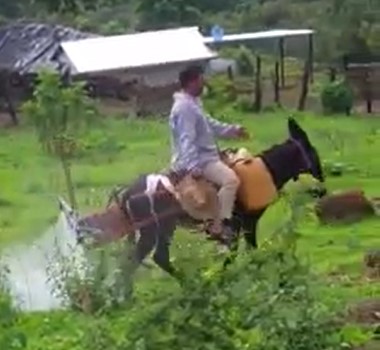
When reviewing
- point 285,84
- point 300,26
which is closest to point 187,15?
point 300,26

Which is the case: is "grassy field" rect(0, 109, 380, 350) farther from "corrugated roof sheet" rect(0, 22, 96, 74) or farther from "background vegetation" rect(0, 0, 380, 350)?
"corrugated roof sheet" rect(0, 22, 96, 74)

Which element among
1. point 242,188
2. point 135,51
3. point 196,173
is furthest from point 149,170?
point 135,51

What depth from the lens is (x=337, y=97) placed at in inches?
1193

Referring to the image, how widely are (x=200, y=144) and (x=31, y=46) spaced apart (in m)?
25.5

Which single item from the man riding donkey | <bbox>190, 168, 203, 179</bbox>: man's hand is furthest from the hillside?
<bbox>190, 168, 203, 179</bbox>: man's hand

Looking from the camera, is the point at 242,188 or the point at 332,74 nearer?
the point at 242,188

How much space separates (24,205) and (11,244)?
4.10 meters

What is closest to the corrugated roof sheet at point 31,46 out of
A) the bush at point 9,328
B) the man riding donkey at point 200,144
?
the man riding donkey at point 200,144

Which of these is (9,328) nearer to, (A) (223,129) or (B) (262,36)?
(A) (223,129)

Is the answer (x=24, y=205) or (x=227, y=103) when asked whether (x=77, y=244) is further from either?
(x=227, y=103)

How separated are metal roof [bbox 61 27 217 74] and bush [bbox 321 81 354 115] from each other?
439 cm

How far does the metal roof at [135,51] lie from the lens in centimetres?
3447

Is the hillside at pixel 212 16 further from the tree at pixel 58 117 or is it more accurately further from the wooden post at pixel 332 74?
the tree at pixel 58 117

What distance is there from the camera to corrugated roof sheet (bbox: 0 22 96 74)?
36.3m
